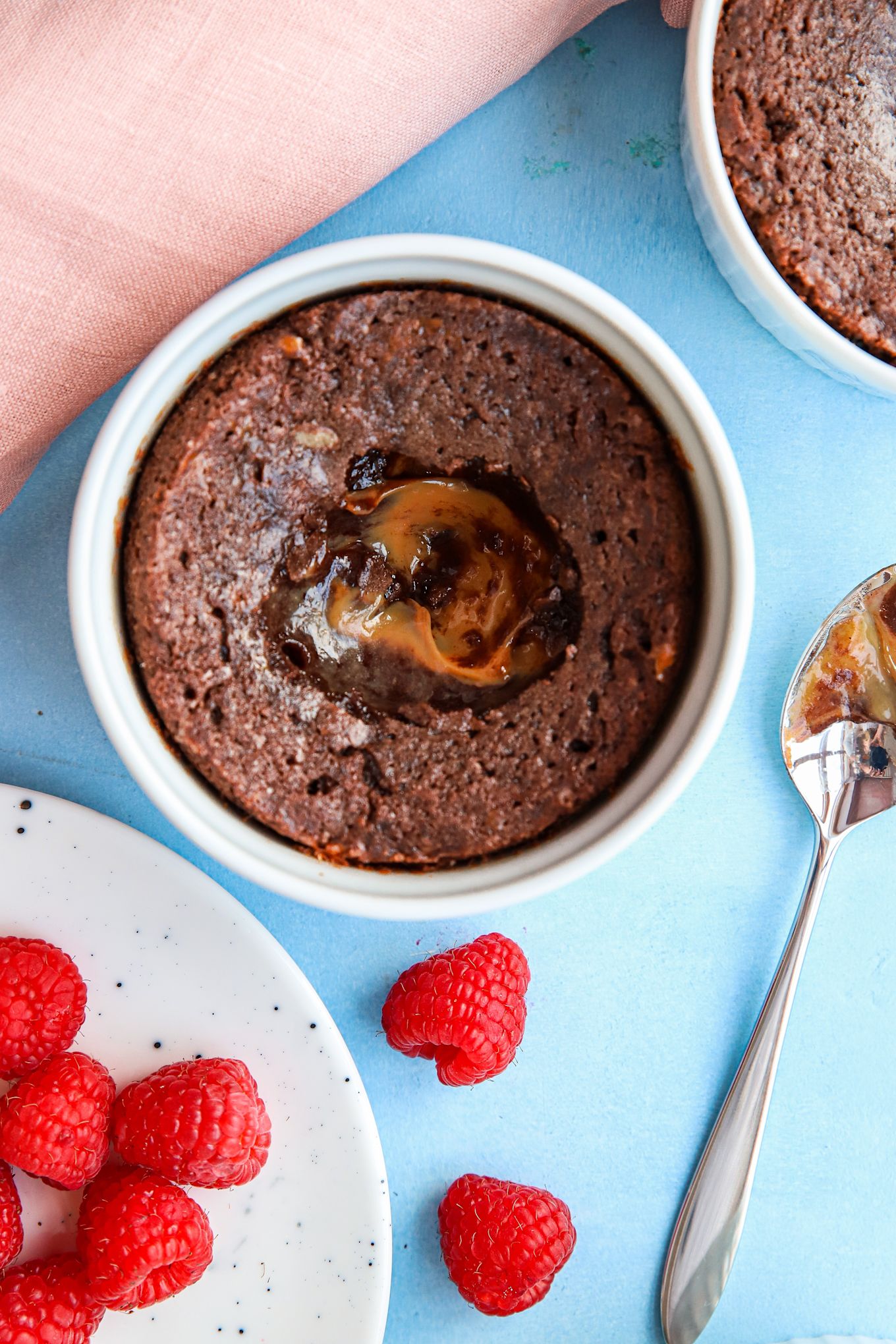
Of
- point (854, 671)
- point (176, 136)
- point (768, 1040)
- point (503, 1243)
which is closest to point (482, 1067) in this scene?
point (503, 1243)

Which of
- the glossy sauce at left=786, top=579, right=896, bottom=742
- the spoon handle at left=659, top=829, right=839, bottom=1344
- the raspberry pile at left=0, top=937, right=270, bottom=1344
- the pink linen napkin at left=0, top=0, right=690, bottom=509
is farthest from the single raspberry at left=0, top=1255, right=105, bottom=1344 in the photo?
the glossy sauce at left=786, top=579, right=896, bottom=742

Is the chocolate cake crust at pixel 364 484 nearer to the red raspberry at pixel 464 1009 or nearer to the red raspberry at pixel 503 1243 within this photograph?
the red raspberry at pixel 464 1009

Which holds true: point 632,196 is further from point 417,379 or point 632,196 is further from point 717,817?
point 717,817

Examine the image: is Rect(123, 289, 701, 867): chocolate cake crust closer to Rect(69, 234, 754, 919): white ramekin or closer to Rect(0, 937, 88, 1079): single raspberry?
Rect(69, 234, 754, 919): white ramekin

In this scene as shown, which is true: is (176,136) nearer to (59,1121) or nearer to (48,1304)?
(59,1121)

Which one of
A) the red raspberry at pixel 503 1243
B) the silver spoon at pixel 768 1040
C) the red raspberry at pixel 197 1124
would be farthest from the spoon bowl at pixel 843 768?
the red raspberry at pixel 197 1124
